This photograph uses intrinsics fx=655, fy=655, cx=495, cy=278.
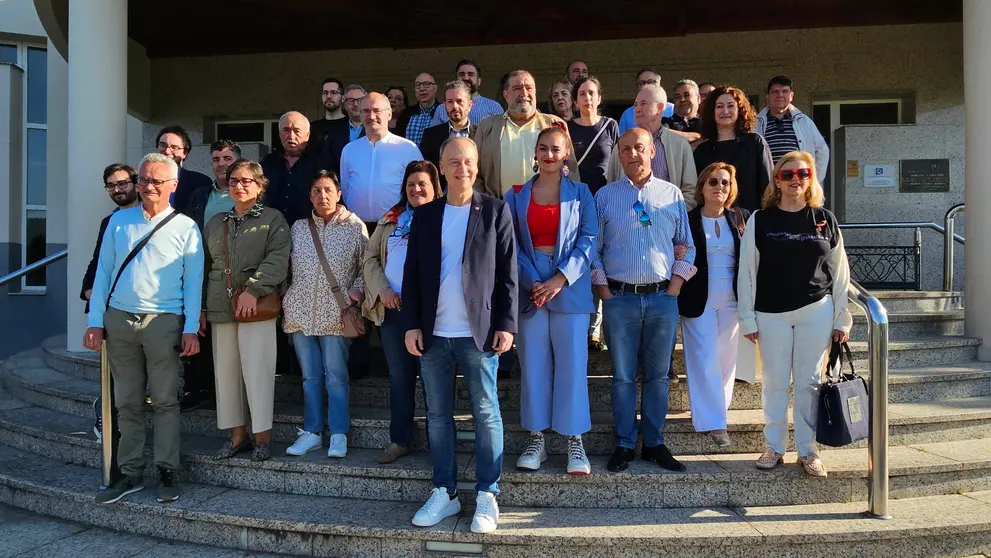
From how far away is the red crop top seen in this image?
3.73 meters

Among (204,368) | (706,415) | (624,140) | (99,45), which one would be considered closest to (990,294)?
(706,415)

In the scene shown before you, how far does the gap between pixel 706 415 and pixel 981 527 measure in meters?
1.48

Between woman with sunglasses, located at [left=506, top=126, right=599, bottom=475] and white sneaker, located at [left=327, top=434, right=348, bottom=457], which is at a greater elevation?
woman with sunglasses, located at [left=506, top=126, right=599, bottom=475]

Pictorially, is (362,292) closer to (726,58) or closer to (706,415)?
(706,415)

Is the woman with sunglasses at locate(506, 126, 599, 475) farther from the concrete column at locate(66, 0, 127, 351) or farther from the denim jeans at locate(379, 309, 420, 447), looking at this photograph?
the concrete column at locate(66, 0, 127, 351)

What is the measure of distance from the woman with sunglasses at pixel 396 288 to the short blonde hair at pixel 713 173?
1.65 meters

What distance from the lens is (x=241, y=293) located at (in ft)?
13.0

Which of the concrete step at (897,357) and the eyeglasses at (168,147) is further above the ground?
the eyeglasses at (168,147)

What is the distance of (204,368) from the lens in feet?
15.9

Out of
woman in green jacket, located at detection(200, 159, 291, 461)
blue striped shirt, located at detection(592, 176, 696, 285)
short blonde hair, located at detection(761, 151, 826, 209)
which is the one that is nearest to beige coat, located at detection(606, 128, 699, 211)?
blue striped shirt, located at detection(592, 176, 696, 285)

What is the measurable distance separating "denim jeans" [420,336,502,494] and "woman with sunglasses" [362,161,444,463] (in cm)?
45

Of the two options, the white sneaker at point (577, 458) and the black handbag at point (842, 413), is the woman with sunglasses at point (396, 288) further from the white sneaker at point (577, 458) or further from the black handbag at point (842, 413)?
the black handbag at point (842, 413)

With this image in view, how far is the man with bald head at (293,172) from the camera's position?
484cm

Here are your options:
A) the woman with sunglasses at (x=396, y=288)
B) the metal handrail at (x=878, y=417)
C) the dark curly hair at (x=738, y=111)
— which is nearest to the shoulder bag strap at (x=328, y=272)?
the woman with sunglasses at (x=396, y=288)
